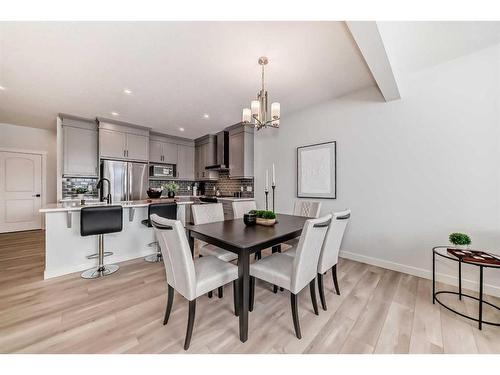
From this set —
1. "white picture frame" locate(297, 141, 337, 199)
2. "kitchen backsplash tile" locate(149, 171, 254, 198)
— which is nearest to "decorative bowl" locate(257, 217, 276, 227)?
"white picture frame" locate(297, 141, 337, 199)

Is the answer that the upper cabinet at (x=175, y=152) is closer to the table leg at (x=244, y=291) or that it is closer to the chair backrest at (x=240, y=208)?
the chair backrest at (x=240, y=208)

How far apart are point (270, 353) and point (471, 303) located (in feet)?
6.92

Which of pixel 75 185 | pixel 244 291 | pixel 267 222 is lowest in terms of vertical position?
pixel 244 291

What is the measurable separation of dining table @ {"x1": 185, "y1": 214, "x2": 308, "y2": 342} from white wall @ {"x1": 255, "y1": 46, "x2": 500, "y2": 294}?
1.44 m

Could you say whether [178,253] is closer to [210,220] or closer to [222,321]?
[222,321]

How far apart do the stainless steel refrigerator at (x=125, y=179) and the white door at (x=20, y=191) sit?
2.40 m

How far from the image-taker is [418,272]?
247 cm

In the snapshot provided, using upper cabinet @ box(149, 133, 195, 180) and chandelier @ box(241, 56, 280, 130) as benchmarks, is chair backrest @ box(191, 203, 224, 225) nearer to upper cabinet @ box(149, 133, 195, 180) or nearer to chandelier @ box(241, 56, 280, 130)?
chandelier @ box(241, 56, 280, 130)

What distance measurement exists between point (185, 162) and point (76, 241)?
3533mm

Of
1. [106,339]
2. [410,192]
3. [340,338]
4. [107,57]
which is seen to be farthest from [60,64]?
[410,192]

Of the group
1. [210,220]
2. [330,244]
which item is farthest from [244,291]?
[210,220]

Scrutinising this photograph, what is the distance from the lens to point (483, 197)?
6.81 ft

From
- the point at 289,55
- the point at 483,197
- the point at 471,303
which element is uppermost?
the point at 289,55
